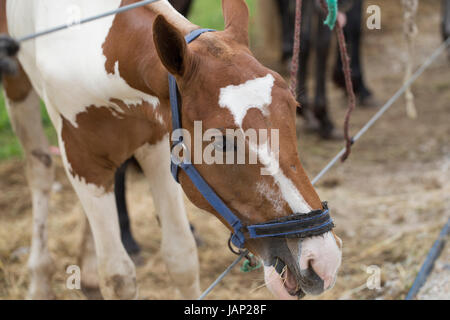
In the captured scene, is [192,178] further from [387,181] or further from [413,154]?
[413,154]

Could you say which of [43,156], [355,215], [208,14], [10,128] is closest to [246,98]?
[43,156]

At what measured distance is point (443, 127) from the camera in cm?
535

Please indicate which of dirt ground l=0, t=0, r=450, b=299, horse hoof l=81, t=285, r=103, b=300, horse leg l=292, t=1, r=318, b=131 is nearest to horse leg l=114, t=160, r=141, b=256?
dirt ground l=0, t=0, r=450, b=299

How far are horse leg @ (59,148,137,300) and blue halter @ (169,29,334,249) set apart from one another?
623 millimetres

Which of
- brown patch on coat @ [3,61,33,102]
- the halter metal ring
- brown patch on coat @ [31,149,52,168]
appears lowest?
brown patch on coat @ [31,149,52,168]

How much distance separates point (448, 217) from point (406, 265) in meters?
0.62

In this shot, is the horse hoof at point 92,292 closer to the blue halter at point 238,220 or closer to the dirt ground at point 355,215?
the dirt ground at point 355,215

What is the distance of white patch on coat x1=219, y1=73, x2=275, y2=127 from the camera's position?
5.32 feet

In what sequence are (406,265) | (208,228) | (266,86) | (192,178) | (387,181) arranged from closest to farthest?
(266,86), (192,178), (406,265), (208,228), (387,181)

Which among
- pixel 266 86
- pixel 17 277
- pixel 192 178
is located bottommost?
pixel 17 277

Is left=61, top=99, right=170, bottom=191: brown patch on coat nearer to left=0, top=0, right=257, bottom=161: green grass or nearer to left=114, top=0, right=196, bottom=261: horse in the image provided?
left=114, top=0, right=196, bottom=261: horse

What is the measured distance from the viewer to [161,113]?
1.86m

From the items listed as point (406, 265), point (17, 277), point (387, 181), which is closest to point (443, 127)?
point (387, 181)

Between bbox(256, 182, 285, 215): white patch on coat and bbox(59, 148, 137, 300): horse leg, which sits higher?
bbox(256, 182, 285, 215): white patch on coat
